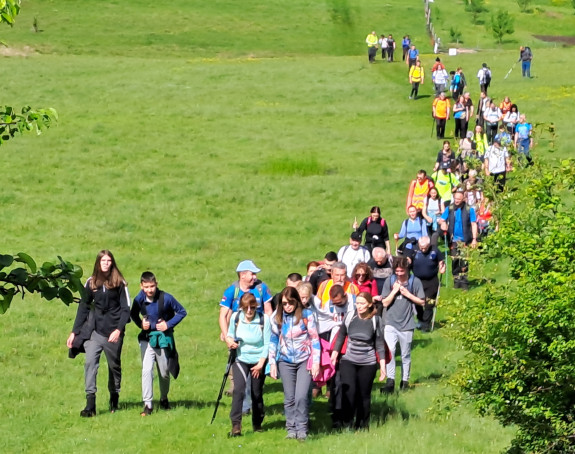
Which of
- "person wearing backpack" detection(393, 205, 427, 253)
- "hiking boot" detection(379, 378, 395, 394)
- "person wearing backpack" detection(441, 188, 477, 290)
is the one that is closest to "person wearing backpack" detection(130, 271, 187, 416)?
"hiking boot" detection(379, 378, 395, 394)

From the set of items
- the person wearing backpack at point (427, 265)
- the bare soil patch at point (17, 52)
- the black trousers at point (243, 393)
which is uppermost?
the bare soil patch at point (17, 52)

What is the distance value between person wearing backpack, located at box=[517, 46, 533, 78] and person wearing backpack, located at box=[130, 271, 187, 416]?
132 feet

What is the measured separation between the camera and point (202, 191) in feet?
108

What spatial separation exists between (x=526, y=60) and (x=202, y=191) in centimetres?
2515

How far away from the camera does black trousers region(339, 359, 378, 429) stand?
45.3 feet

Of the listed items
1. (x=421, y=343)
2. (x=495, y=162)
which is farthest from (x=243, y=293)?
(x=495, y=162)

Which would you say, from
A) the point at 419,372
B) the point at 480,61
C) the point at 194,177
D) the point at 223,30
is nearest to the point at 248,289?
the point at 419,372

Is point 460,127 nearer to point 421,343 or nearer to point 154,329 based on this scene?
point 421,343

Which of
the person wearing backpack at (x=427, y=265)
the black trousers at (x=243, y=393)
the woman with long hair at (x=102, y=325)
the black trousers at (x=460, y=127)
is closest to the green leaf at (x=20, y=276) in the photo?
the black trousers at (x=243, y=393)

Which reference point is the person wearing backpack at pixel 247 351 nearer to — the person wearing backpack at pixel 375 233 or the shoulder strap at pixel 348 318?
the shoulder strap at pixel 348 318

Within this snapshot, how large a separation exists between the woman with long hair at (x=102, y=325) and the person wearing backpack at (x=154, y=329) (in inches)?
9.4

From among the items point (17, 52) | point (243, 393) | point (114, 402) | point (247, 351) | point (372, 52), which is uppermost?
point (372, 52)

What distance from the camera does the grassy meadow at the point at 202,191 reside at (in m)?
14.2

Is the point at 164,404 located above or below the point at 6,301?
below
